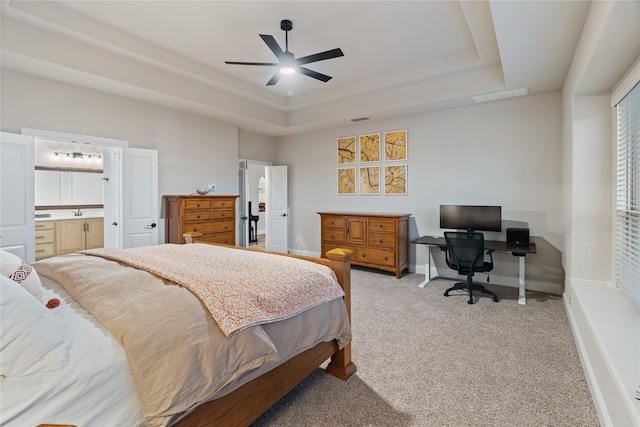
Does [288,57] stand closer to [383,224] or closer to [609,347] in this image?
[383,224]

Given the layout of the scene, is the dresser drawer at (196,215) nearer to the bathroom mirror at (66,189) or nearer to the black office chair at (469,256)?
the bathroom mirror at (66,189)

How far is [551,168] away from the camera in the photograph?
13.2 ft

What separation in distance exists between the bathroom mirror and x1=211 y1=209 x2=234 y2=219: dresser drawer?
2.67 m

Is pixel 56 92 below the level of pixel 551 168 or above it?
above

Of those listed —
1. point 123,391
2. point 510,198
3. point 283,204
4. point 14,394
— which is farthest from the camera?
point 283,204

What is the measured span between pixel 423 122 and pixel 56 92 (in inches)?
197

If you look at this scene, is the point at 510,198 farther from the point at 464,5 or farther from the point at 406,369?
the point at 406,369

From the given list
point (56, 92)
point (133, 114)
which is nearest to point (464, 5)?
point (133, 114)

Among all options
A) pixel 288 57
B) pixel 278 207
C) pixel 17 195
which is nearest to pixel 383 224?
pixel 278 207

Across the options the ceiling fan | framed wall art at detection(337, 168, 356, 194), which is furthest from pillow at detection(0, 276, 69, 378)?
framed wall art at detection(337, 168, 356, 194)

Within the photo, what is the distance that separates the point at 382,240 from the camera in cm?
486

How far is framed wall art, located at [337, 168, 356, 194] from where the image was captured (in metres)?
5.77

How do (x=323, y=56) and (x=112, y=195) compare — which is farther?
(x=112, y=195)

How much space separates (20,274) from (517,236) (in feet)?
15.4
